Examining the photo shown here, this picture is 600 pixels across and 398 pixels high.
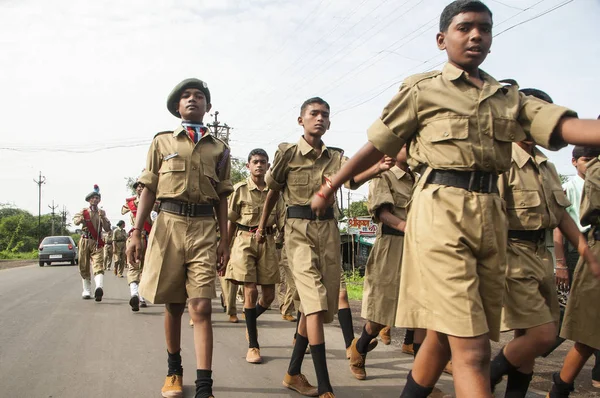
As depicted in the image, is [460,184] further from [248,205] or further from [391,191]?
[248,205]

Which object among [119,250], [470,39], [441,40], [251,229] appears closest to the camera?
[470,39]

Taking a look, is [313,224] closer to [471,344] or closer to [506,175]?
[506,175]

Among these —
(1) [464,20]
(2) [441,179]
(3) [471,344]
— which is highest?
(1) [464,20]

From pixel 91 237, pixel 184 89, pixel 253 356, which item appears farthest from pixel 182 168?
pixel 91 237

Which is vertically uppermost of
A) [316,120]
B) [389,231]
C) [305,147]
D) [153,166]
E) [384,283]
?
[316,120]

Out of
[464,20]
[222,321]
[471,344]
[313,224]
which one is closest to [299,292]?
[313,224]

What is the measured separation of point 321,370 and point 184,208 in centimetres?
160

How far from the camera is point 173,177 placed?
417 centimetres

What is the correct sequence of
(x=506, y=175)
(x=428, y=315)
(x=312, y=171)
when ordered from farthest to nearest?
(x=312, y=171) → (x=506, y=175) → (x=428, y=315)

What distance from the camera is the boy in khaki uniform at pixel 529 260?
10.9 ft

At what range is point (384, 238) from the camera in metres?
4.85

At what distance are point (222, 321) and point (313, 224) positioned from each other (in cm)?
396

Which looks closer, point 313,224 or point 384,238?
point 313,224

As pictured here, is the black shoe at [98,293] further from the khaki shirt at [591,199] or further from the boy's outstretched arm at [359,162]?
the khaki shirt at [591,199]
